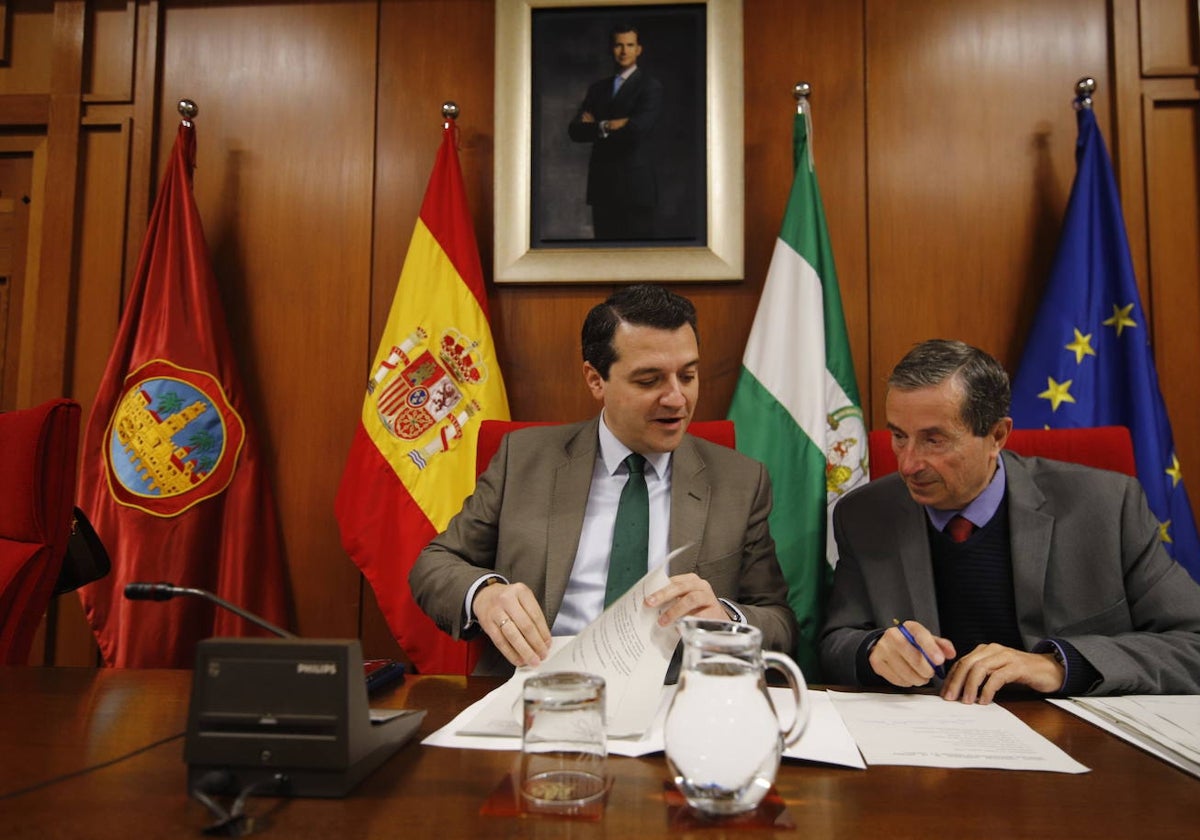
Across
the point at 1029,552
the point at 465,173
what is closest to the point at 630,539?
the point at 1029,552

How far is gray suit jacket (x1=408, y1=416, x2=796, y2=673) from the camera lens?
170 centimetres

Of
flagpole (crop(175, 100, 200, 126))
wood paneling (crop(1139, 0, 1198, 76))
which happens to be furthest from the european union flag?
flagpole (crop(175, 100, 200, 126))

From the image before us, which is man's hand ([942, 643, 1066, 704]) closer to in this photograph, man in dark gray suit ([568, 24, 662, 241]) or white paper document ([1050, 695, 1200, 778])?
white paper document ([1050, 695, 1200, 778])

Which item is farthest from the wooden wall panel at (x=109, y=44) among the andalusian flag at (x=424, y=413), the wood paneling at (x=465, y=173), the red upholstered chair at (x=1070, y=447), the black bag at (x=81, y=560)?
the red upholstered chair at (x=1070, y=447)

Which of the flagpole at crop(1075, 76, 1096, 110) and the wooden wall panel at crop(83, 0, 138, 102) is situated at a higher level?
the wooden wall panel at crop(83, 0, 138, 102)

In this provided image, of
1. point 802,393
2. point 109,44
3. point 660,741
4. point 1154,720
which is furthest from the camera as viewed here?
point 109,44

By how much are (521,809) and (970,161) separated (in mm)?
2571

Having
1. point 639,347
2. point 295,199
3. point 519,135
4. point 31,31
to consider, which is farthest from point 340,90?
point 639,347

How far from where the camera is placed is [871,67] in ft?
8.84

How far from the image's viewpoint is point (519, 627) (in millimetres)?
1272

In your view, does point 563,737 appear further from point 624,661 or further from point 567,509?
point 567,509

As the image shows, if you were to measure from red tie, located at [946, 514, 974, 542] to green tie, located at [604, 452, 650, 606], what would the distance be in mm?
618

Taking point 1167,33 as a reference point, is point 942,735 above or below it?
below

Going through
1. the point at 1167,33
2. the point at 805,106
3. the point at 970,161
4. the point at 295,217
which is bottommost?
the point at 295,217
